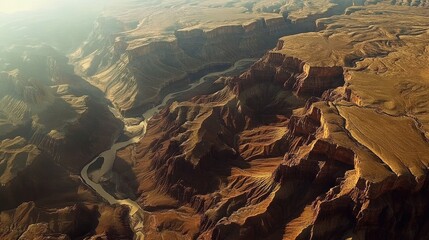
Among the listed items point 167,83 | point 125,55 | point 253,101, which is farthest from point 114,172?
point 125,55

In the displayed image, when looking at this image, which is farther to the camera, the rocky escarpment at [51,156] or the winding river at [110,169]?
the winding river at [110,169]

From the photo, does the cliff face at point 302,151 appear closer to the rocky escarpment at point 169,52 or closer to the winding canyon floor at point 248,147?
the winding canyon floor at point 248,147

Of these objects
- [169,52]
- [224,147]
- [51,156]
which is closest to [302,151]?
[224,147]

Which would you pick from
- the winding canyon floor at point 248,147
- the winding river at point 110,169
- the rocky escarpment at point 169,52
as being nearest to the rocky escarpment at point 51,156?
the winding canyon floor at point 248,147

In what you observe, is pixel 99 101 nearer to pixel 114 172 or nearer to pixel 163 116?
pixel 163 116

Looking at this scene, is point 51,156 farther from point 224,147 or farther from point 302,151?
point 302,151

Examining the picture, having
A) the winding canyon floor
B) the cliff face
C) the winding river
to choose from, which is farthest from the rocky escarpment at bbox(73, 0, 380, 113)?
the cliff face
